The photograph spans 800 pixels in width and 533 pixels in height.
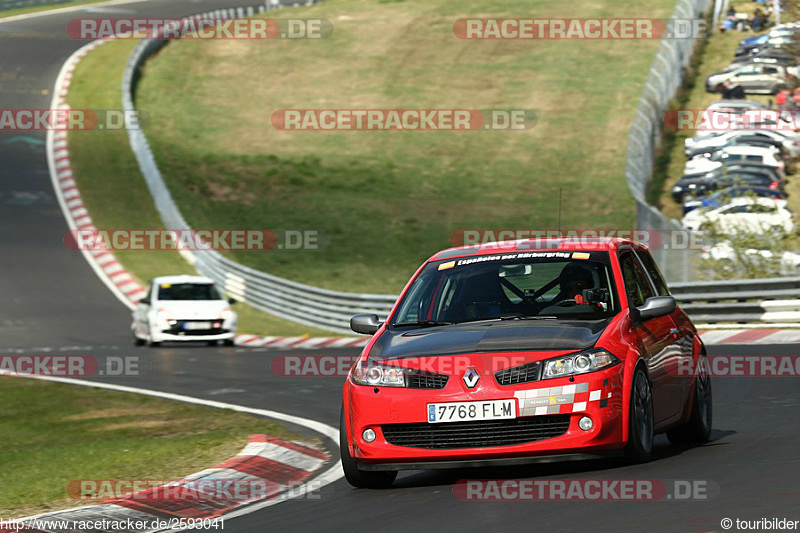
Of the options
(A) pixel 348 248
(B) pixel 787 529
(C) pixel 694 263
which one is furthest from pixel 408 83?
(B) pixel 787 529

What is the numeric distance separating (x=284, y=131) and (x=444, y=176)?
9.15 metres

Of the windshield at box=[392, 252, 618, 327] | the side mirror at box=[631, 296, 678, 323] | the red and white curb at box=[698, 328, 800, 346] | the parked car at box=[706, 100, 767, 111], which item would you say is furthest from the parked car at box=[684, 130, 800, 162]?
the side mirror at box=[631, 296, 678, 323]

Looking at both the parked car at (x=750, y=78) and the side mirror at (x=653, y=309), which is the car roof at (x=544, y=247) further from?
the parked car at (x=750, y=78)

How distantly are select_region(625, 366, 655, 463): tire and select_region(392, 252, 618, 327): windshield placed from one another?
0.60m

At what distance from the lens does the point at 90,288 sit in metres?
33.2

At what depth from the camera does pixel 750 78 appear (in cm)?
4703

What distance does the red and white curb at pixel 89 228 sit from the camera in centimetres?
2512

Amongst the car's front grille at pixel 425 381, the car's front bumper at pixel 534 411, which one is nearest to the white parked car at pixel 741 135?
the car's front bumper at pixel 534 411

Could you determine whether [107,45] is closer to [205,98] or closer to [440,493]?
[205,98]

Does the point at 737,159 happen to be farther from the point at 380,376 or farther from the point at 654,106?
the point at 380,376

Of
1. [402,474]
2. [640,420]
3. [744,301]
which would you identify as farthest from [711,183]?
[640,420]

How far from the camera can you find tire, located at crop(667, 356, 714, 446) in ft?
31.7

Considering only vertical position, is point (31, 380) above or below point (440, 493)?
below

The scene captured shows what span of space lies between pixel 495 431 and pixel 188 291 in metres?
19.2
